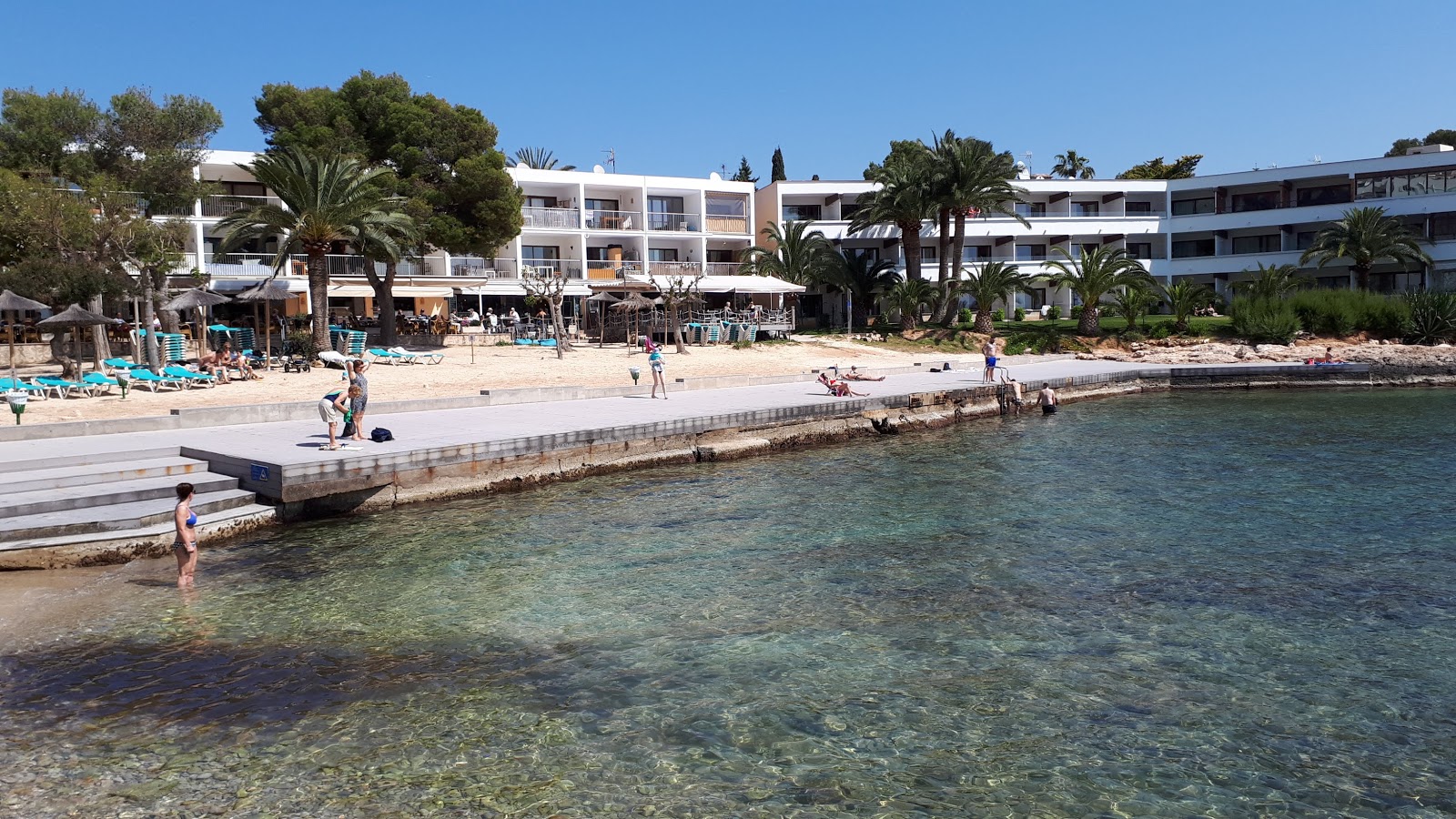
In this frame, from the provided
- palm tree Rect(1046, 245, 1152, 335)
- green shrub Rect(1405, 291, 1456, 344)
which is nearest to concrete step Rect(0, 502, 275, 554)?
palm tree Rect(1046, 245, 1152, 335)

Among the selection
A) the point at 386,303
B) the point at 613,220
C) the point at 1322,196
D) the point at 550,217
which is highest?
the point at 1322,196

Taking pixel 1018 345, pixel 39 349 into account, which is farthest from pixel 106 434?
pixel 1018 345

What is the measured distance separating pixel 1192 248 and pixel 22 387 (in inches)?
2357

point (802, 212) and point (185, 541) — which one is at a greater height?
point (802, 212)

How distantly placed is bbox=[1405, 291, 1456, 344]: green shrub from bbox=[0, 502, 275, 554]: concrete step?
149 feet

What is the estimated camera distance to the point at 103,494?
40.9 feet

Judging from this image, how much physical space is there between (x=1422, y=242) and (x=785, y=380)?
140 ft

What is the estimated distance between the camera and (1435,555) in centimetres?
1173

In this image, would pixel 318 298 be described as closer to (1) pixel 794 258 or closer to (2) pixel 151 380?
(2) pixel 151 380

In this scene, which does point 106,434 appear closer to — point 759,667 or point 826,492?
point 826,492

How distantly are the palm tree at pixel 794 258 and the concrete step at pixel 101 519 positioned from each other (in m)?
38.2

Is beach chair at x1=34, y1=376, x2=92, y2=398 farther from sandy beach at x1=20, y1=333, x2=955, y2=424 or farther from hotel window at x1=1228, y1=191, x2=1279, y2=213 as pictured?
hotel window at x1=1228, y1=191, x2=1279, y2=213

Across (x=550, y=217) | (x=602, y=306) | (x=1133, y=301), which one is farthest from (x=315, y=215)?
(x=1133, y=301)

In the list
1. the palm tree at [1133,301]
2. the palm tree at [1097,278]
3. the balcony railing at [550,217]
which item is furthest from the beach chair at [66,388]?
the palm tree at [1133,301]
